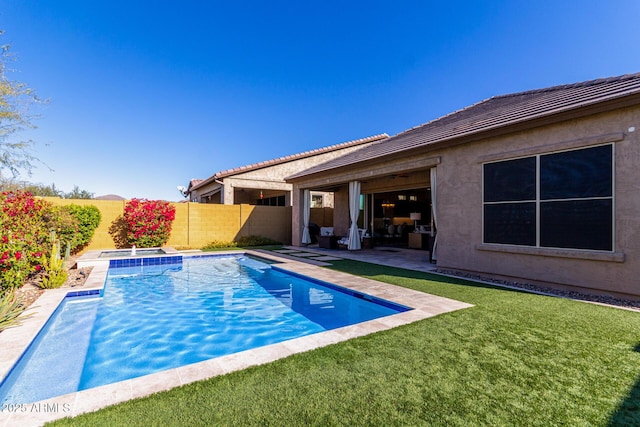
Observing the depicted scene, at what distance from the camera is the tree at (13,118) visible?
872 centimetres

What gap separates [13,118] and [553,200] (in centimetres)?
1512

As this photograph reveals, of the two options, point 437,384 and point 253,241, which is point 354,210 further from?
point 437,384

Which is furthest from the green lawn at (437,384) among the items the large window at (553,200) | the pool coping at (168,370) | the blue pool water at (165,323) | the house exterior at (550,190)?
the large window at (553,200)

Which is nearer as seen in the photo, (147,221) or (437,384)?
(437,384)

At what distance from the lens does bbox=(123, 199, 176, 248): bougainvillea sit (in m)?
13.2

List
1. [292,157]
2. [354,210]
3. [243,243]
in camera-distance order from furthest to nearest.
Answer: [292,157] < [243,243] < [354,210]

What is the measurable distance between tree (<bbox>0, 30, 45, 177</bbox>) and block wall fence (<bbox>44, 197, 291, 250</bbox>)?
2.51 meters

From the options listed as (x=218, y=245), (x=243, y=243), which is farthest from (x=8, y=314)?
(x=243, y=243)

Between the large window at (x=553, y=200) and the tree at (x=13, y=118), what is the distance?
44.2 ft

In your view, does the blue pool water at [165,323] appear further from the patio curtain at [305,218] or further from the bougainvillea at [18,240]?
the patio curtain at [305,218]

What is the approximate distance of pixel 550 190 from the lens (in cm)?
639

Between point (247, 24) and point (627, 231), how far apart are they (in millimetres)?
15186

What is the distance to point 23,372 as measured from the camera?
327 centimetres

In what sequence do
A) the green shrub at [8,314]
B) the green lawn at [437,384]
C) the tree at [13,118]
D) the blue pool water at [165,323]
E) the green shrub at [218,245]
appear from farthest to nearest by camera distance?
the green shrub at [218,245] → the tree at [13,118] → the green shrub at [8,314] → the blue pool water at [165,323] → the green lawn at [437,384]
